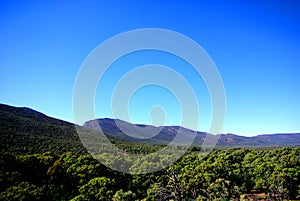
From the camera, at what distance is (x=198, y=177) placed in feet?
128

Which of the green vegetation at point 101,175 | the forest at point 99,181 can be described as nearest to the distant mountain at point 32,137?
the green vegetation at point 101,175

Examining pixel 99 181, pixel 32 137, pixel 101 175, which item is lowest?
pixel 99 181

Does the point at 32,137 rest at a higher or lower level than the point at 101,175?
higher

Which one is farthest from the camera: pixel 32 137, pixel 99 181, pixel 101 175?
pixel 32 137

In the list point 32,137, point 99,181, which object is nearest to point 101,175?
point 99,181

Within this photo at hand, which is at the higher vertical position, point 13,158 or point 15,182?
point 13,158

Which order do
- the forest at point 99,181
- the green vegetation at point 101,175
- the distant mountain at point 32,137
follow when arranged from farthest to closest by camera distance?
1. the distant mountain at point 32,137
2. the green vegetation at point 101,175
3. the forest at point 99,181

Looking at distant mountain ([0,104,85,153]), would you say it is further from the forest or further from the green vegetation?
the forest

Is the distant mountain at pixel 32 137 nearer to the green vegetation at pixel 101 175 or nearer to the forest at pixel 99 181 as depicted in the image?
the green vegetation at pixel 101 175

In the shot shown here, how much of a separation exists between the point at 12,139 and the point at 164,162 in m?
25.7

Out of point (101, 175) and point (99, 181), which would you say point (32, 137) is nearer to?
point (101, 175)

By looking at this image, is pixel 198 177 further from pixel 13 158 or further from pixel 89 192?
Answer: pixel 13 158

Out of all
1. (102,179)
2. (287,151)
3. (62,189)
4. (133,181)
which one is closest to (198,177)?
(133,181)

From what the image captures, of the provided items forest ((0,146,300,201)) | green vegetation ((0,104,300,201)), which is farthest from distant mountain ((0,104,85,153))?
forest ((0,146,300,201))
